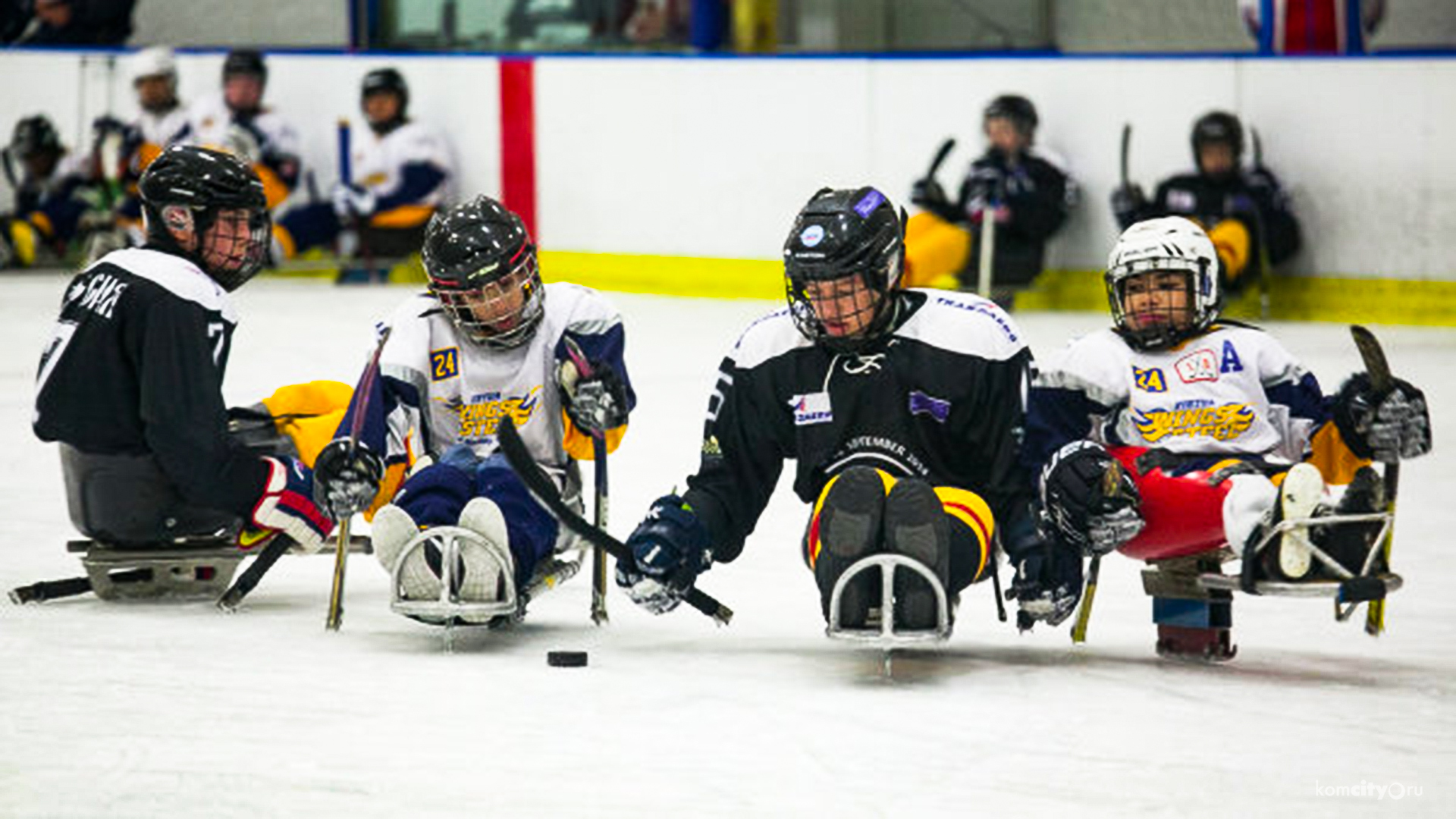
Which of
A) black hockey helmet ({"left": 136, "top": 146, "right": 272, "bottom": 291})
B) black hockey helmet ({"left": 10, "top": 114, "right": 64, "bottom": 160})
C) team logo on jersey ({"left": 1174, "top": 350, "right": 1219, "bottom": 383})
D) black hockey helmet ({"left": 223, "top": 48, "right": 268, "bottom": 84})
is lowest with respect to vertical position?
team logo on jersey ({"left": 1174, "top": 350, "right": 1219, "bottom": 383})

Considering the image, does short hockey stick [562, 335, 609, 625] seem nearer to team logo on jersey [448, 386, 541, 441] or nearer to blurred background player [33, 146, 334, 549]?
team logo on jersey [448, 386, 541, 441]

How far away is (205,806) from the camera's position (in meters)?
3.80

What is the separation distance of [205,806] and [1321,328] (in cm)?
779

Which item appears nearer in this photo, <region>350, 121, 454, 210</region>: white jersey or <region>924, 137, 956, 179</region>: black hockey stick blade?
<region>924, 137, 956, 179</region>: black hockey stick blade

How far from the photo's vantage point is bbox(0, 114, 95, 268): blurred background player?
588 inches

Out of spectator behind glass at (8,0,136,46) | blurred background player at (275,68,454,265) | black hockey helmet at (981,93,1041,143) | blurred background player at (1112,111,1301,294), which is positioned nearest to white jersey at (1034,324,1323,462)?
blurred background player at (1112,111,1301,294)

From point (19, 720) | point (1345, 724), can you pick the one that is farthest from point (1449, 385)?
point (19, 720)

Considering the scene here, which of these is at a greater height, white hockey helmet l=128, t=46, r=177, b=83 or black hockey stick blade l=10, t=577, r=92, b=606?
white hockey helmet l=128, t=46, r=177, b=83

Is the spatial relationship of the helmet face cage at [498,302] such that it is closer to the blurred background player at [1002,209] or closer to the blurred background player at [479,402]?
the blurred background player at [479,402]

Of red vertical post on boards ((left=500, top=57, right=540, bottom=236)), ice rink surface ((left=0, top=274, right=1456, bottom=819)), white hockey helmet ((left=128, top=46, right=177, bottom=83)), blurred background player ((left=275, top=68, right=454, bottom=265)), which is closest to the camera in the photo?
ice rink surface ((left=0, top=274, right=1456, bottom=819))

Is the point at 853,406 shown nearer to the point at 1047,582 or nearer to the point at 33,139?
the point at 1047,582

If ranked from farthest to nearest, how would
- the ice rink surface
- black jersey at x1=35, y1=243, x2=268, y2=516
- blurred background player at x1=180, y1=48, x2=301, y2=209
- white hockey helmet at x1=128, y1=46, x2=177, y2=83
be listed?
white hockey helmet at x1=128, y1=46, x2=177, y2=83 < blurred background player at x1=180, y1=48, x2=301, y2=209 < black jersey at x1=35, y1=243, x2=268, y2=516 < the ice rink surface

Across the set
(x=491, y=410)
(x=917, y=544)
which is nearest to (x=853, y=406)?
(x=917, y=544)

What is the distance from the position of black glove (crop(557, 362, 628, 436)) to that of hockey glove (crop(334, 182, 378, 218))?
29.1 ft
